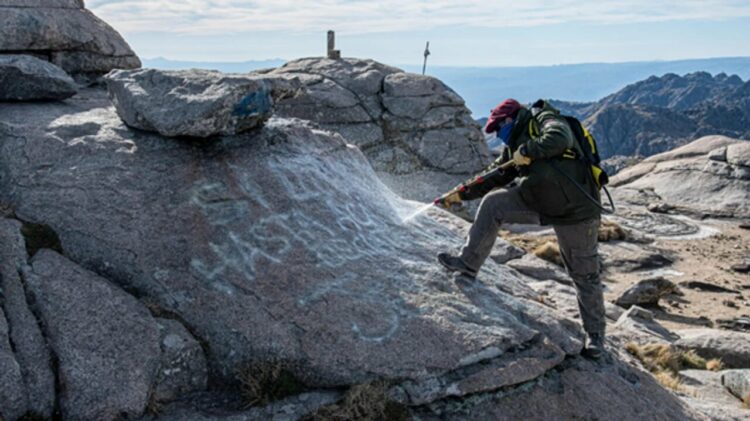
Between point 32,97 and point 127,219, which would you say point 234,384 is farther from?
point 32,97

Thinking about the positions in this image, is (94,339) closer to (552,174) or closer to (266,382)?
(266,382)

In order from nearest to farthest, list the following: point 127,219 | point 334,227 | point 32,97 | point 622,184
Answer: point 127,219, point 334,227, point 32,97, point 622,184

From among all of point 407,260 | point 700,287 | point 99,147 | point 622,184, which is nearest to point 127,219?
point 99,147

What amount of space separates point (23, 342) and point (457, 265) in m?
5.96

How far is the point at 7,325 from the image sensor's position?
23.7 ft

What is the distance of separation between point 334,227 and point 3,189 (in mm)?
4916

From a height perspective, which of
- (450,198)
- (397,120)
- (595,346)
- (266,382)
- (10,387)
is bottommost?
(397,120)

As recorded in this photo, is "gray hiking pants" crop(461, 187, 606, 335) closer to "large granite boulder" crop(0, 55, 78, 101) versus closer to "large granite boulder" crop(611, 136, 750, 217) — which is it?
"large granite boulder" crop(0, 55, 78, 101)

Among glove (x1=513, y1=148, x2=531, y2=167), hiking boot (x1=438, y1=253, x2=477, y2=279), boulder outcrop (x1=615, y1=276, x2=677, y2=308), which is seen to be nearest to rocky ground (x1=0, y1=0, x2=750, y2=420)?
hiking boot (x1=438, y1=253, x2=477, y2=279)

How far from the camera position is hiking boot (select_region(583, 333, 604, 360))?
9.66 metres

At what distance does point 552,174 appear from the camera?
8961 millimetres

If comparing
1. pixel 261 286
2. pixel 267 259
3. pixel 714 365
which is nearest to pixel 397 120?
pixel 714 365

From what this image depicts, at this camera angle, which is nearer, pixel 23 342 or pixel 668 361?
pixel 23 342

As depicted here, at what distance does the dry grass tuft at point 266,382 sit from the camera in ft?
24.7
